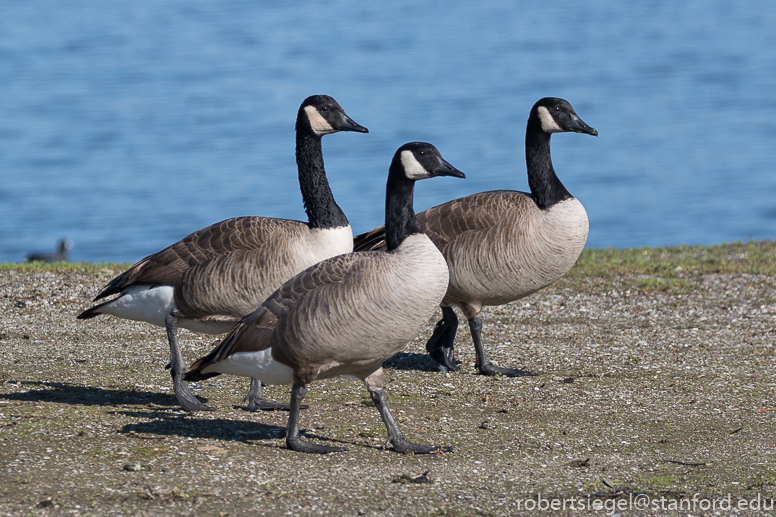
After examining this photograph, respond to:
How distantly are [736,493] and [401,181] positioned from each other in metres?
3.31

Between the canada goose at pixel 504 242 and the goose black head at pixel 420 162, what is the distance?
9.10 ft

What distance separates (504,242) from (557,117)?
1652 millimetres

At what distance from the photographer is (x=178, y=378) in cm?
804

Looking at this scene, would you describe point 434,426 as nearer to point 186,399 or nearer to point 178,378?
point 186,399

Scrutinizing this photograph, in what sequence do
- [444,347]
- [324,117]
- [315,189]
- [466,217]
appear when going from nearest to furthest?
[315,189] < [324,117] < [466,217] < [444,347]

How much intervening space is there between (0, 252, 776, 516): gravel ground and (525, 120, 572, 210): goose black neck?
1858mm

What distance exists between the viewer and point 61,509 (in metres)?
5.62

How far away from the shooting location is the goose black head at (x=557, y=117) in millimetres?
10031

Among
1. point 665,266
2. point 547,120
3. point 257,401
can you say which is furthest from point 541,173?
point 665,266

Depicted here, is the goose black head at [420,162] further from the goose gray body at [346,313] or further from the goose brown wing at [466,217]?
the goose brown wing at [466,217]

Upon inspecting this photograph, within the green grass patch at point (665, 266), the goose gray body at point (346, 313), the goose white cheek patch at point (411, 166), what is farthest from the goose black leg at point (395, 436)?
the green grass patch at point (665, 266)

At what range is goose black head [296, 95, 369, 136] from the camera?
855 centimetres

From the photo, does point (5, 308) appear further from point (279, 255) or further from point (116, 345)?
point (279, 255)

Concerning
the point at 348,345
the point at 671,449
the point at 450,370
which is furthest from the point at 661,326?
the point at 348,345
